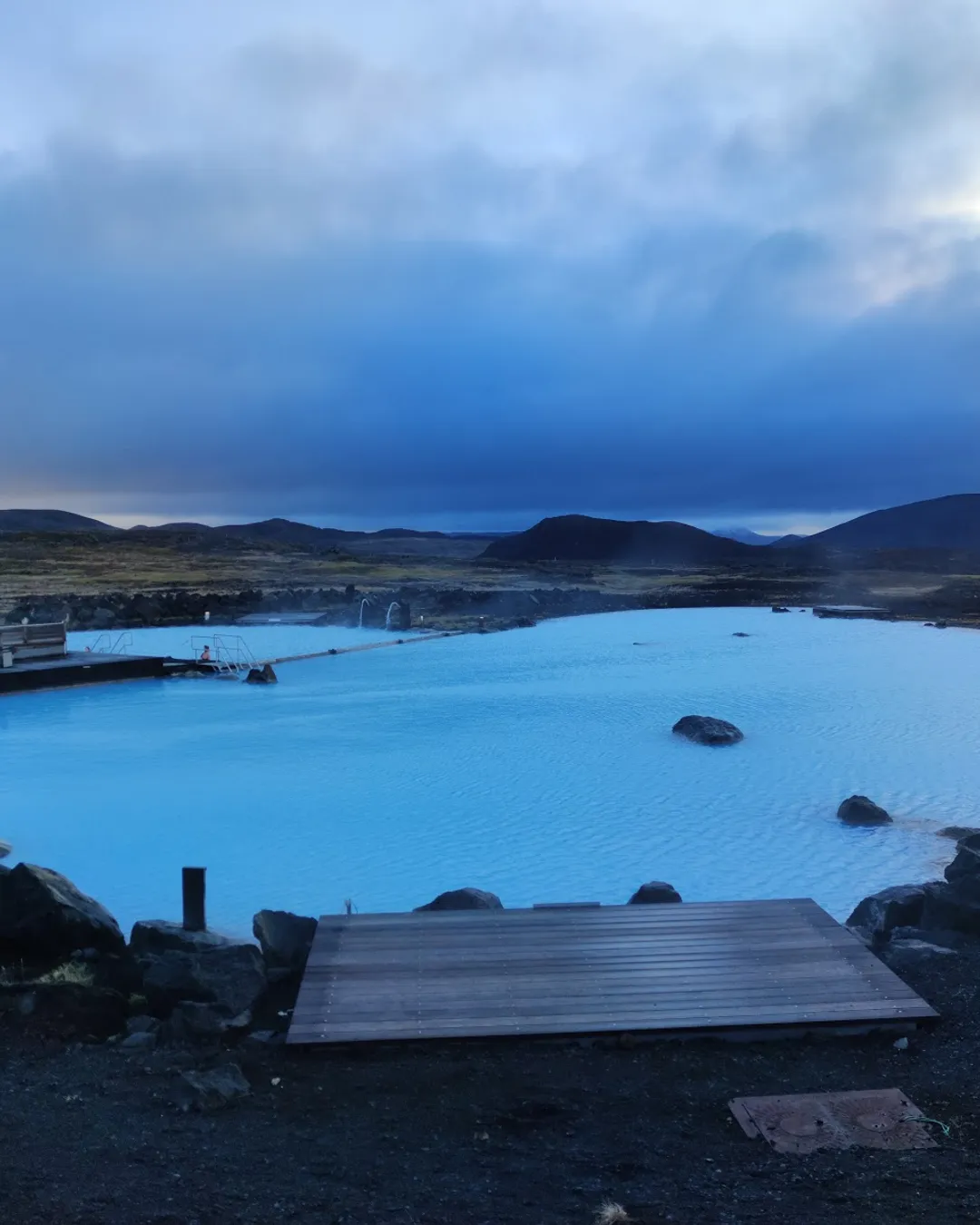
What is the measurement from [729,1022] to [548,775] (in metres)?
6.54

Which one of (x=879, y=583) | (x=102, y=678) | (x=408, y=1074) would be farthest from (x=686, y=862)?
(x=879, y=583)

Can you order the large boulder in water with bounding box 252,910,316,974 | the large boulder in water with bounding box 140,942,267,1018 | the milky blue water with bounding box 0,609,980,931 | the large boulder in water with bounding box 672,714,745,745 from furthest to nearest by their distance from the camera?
the large boulder in water with bounding box 672,714,745,745 → the milky blue water with bounding box 0,609,980,931 → the large boulder in water with bounding box 252,910,316,974 → the large boulder in water with bounding box 140,942,267,1018

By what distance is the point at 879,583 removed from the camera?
1666 inches

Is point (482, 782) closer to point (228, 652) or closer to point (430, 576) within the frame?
point (228, 652)

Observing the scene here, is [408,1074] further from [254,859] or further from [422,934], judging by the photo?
[254,859]

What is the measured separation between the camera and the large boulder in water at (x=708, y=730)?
11219 millimetres

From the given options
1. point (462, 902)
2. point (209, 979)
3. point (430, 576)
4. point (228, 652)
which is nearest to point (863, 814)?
point (462, 902)

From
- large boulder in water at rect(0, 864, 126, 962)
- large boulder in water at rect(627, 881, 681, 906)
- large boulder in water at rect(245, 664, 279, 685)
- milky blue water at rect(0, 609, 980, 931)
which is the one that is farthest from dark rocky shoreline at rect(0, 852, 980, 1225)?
large boulder in water at rect(245, 664, 279, 685)

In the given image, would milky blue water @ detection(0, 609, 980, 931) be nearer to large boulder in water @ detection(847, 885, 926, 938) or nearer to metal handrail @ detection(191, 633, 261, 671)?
metal handrail @ detection(191, 633, 261, 671)

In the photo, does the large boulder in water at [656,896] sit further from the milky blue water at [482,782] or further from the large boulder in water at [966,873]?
the milky blue water at [482,782]

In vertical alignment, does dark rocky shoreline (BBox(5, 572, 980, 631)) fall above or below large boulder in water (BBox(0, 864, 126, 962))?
above

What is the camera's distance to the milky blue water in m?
7.33

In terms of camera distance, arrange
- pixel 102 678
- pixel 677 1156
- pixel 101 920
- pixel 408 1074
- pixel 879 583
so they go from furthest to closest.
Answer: pixel 879 583 < pixel 102 678 < pixel 101 920 < pixel 408 1074 < pixel 677 1156

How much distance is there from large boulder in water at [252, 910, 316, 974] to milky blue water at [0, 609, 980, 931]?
1959 millimetres
